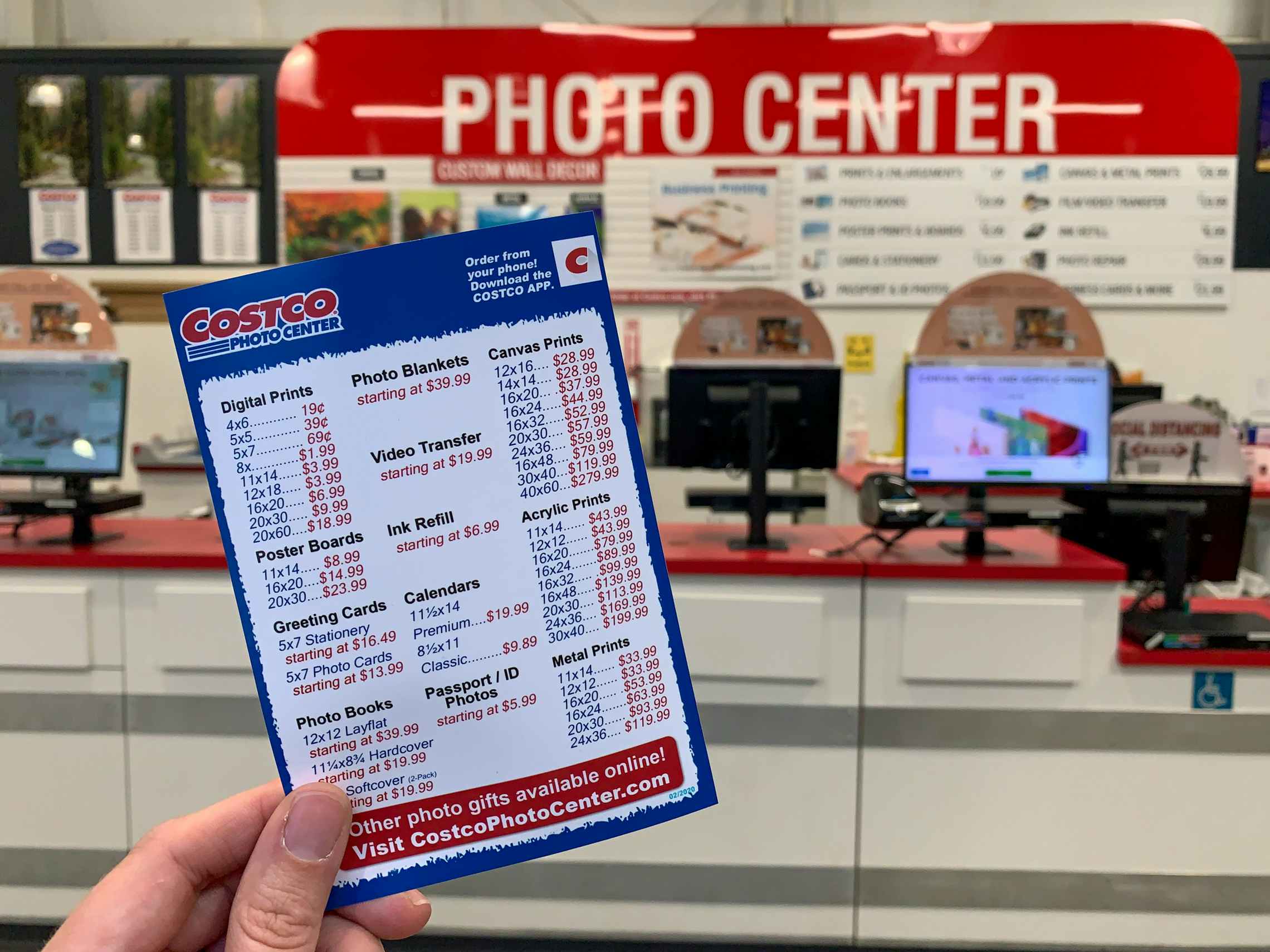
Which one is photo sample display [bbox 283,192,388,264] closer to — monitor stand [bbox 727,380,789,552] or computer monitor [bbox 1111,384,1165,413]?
monitor stand [bbox 727,380,789,552]

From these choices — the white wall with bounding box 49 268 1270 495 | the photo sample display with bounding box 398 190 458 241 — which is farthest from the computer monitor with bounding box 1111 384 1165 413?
the photo sample display with bounding box 398 190 458 241

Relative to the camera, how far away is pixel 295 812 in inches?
25.6

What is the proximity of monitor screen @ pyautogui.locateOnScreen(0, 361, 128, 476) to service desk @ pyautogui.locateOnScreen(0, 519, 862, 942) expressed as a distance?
1.06 ft

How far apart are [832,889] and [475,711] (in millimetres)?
2316

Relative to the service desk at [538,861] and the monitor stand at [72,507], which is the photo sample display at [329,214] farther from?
the service desk at [538,861]

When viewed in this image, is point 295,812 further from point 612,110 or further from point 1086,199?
point 1086,199

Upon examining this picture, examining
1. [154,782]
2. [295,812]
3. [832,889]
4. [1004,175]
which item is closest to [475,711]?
[295,812]

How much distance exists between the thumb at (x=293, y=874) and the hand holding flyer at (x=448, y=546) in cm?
2

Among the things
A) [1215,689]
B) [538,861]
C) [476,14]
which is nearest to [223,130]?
[476,14]

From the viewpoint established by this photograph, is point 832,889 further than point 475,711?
Yes

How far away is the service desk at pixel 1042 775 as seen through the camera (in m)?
2.59

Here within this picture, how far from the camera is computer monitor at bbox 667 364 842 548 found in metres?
3.05

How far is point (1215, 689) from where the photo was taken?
2568 millimetres

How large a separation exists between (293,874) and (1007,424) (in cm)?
262
